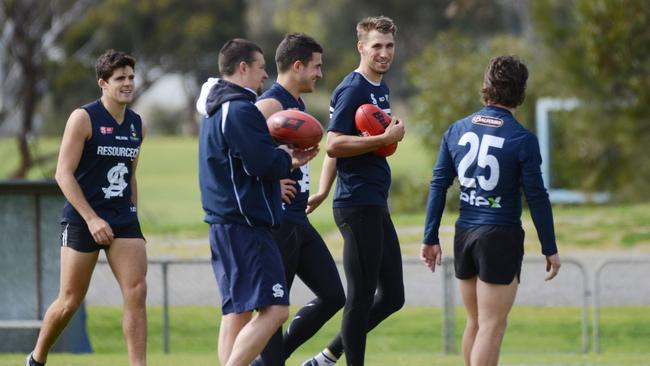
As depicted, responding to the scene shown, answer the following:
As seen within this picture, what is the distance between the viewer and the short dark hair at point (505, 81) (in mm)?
7086

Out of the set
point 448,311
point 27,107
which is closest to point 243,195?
point 448,311

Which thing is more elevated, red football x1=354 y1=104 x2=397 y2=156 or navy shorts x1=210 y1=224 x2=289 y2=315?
red football x1=354 y1=104 x2=397 y2=156

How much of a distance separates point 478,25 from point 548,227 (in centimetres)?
5028

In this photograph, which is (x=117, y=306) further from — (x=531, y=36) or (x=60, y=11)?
(x=531, y=36)

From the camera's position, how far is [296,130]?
273 inches

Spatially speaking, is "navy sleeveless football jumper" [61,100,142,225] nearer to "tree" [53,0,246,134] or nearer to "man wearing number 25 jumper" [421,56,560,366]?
"man wearing number 25 jumper" [421,56,560,366]

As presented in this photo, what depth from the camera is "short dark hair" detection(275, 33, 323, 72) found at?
7379 millimetres

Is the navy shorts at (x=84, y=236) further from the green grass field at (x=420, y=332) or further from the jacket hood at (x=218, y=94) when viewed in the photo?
the green grass field at (x=420, y=332)

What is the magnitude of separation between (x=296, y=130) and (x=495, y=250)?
4.25 ft

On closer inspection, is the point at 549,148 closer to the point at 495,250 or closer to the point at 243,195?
the point at 495,250

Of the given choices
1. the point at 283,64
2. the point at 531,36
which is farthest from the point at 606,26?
the point at 531,36

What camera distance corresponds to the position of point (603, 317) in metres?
13.2

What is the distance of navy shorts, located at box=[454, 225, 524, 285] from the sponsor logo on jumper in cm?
217

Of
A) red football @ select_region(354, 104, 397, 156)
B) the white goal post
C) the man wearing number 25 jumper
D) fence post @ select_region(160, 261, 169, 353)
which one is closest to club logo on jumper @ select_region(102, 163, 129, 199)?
red football @ select_region(354, 104, 397, 156)
